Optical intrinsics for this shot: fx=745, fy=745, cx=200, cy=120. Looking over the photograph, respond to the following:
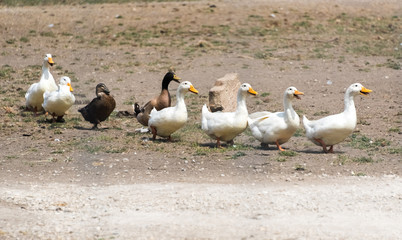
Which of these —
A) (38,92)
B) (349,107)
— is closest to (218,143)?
(349,107)

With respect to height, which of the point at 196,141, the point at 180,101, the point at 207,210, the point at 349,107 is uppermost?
the point at 349,107

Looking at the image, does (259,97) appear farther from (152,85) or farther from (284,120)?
(284,120)

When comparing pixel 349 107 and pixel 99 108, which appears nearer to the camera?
pixel 349 107

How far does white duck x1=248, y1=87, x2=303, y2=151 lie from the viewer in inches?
403

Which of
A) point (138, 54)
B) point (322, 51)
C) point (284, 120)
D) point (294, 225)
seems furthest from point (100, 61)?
point (294, 225)

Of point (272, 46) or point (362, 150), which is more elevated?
point (272, 46)

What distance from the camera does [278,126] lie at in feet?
33.6

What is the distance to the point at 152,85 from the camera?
15477mm

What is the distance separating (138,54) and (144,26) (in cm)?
339

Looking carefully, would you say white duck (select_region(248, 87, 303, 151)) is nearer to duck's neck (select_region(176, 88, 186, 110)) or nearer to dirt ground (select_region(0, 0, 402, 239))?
dirt ground (select_region(0, 0, 402, 239))

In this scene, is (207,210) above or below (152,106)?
below

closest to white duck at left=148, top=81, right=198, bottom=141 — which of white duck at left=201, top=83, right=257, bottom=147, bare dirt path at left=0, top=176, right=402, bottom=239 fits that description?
white duck at left=201, top=83, right=257, bottom=147

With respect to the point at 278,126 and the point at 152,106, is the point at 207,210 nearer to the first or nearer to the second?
the point at 278,126

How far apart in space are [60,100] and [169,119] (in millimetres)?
2260
